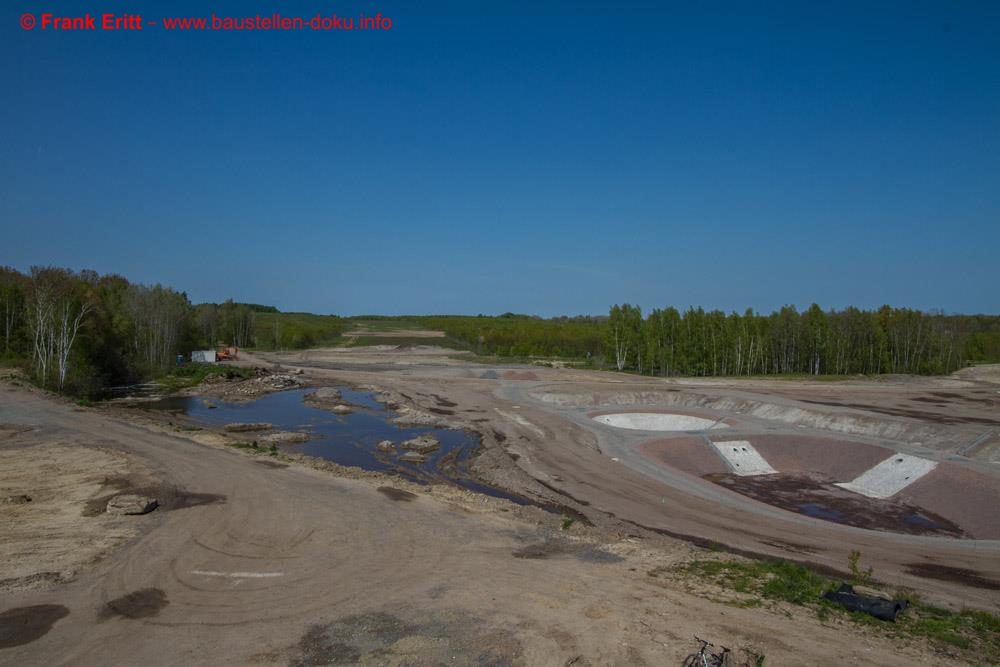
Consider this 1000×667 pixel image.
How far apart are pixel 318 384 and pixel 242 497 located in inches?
2104

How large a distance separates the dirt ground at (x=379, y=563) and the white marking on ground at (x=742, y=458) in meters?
8.14

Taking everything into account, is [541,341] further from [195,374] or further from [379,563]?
[379,563]

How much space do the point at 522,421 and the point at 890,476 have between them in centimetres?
2453

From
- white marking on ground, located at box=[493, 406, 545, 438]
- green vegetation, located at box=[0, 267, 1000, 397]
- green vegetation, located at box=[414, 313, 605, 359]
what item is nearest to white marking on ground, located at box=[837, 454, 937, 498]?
white marking on ground, located at box=[493, 406, 545, 438]

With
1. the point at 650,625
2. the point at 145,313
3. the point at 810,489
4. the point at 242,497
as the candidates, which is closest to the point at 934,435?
the point at 810,489

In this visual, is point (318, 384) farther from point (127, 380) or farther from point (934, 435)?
point (934, 435)

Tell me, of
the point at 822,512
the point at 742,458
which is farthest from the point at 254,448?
the point at 742,458

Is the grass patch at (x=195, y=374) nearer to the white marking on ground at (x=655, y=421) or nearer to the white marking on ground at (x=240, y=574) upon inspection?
the white marking on ground at (x=655, y=421)

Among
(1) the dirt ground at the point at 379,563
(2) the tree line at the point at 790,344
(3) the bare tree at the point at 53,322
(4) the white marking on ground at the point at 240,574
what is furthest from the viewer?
(2) the tree line at the point at 790,344

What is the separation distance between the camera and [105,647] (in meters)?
10.4

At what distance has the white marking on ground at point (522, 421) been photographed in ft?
134

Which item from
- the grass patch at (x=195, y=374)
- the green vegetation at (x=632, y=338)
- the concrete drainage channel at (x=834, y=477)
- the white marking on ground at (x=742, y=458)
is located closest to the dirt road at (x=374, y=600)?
the concrete drainage channel at (x=834, y=477)

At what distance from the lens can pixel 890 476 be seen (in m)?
30.5

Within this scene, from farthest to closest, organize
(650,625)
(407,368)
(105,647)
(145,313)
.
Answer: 1. (407,368)
2. (145,313)
3. (650,625)
4. (105,647)
